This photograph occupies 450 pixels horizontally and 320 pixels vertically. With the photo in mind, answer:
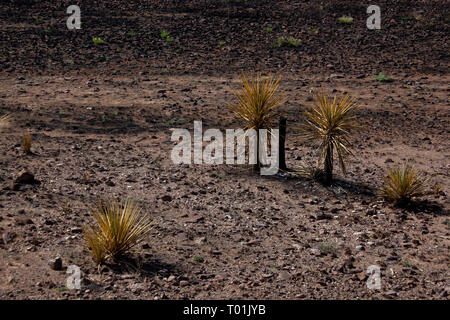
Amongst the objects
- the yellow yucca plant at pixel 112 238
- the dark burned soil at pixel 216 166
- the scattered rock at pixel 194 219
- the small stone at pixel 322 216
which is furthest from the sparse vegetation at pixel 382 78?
the yellow yucca plant at pixel 112 238

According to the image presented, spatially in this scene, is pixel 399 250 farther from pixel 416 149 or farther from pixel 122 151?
pixel 122 151

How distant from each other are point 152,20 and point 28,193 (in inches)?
350

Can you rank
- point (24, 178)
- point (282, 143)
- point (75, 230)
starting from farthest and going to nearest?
1. point (282, 143)
2. point (24, 178)
3. point (75, 230)

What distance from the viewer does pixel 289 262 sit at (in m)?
5.61

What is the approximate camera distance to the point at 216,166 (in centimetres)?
775

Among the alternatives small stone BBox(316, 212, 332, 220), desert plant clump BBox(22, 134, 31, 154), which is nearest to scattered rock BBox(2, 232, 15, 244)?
desert plant clump BBox(22, 134, 31, 154)

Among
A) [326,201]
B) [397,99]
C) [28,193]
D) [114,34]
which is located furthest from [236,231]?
[114,34]

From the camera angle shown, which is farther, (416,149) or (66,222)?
(416,149)

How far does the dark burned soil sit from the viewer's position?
5.34 meters

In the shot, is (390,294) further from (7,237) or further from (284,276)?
(7,237)

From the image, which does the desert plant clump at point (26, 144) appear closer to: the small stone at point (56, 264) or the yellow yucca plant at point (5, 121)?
the yellow yucca plant at point (5, 121)

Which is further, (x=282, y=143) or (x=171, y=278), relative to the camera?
(x=282, y=143)

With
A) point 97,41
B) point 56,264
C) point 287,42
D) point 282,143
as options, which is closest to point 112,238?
point 56,264

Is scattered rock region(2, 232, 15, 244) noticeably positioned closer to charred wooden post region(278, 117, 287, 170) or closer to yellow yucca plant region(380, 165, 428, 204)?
charred wooden post region(278, 117, 287, 170)
